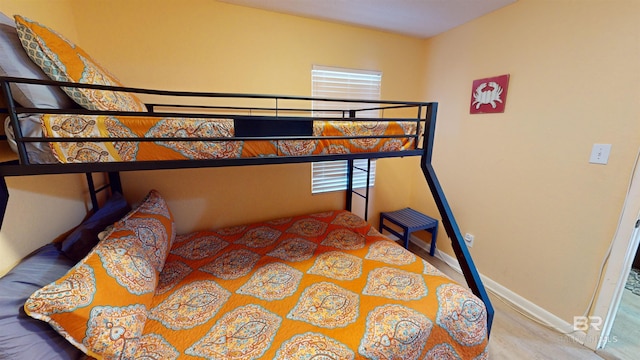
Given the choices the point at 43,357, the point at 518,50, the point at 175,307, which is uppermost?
the point at 518,50

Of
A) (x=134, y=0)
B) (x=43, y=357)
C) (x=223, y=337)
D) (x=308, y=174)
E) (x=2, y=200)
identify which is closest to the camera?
(x=43, y=357)

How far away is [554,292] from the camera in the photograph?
1688 mm

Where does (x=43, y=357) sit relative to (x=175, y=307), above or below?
above

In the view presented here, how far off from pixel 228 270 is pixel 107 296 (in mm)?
642

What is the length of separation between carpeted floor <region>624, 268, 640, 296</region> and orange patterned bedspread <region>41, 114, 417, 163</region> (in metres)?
2.65

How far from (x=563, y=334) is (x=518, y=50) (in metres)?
1.97

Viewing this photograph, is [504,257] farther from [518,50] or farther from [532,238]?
[518,50]

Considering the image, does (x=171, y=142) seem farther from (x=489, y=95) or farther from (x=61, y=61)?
(x=489, y=95)

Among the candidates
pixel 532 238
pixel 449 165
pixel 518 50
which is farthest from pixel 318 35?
pixel 532 238

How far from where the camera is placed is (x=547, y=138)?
5.44 feet

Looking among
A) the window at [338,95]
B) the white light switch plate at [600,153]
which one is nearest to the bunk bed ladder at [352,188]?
the window at [338,95]

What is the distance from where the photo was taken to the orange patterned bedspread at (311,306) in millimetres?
985
